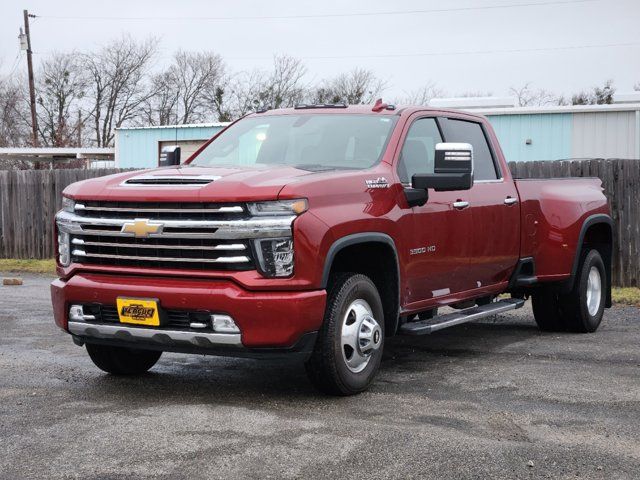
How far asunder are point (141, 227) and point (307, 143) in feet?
5.76

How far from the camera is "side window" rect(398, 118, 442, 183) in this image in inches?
272

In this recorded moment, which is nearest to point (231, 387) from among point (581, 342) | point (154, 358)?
point (154, 358)

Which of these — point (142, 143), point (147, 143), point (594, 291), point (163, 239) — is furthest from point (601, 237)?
point (142, 143)

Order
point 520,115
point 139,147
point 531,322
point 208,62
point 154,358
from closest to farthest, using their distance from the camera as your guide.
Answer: point 154,358 → point 531,322 → point 520,115 → point 139,147 → point 208,62

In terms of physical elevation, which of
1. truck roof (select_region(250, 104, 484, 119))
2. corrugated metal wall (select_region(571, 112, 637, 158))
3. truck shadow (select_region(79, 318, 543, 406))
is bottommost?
truck shadow (select_region(79, 318, 543, 406))

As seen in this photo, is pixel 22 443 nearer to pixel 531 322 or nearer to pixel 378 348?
pixel 378 348

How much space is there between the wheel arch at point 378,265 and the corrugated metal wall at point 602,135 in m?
15.2

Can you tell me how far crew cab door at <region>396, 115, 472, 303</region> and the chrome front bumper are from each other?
164 centimetres

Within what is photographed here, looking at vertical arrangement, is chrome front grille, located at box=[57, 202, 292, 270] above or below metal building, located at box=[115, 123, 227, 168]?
below

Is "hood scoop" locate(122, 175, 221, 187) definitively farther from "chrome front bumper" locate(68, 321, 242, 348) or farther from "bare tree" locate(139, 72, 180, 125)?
"bare tree" locate(139, 72, 180, 125)

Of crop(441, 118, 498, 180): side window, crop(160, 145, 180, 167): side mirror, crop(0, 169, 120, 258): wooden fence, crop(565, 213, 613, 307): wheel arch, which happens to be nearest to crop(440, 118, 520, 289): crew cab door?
crop(441, 118, 498, 180): side window

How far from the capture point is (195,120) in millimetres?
51844

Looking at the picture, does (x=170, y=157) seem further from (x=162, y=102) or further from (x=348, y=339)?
(x=162, y=102)

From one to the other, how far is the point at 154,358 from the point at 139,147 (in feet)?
68.7
